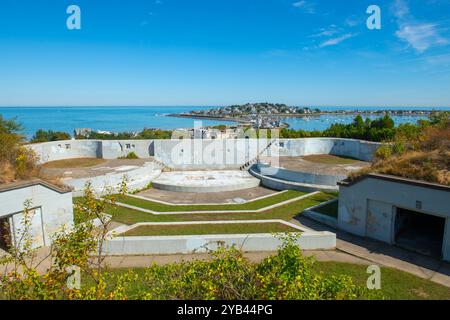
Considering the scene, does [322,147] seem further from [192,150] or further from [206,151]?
[192,150]

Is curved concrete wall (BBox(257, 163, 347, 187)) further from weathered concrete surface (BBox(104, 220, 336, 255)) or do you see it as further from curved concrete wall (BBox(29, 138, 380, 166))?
weathered concrete surface (BBox(104, 220, 336, 255))

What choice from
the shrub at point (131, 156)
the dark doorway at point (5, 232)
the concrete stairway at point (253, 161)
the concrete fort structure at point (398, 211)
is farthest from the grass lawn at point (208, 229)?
the shrub at point (131, 156)

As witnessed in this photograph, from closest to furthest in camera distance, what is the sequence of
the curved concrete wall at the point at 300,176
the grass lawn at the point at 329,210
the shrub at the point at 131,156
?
the grass lawn at the point at 329,210
the curved concrete wall at the point at 300,176
the shrub at the point at 131,156

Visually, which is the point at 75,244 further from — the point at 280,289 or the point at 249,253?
the point at 249,253

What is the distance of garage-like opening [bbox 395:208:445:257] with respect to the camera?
1108 centimetres

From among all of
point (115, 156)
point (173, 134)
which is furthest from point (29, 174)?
point (173, 134)

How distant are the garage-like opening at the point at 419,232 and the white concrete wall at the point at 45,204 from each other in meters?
12.6

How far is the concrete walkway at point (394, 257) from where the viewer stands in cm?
941

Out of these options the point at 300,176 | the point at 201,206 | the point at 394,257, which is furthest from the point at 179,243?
the point at 300,176

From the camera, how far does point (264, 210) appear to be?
1545cm

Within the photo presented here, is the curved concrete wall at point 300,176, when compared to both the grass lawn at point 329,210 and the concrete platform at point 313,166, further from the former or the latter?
the grass lawn at point 329,210

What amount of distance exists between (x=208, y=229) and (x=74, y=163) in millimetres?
16867

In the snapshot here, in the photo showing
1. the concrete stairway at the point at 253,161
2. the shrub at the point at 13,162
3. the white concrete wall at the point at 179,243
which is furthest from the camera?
the concrete stairway at the point at 253,161
